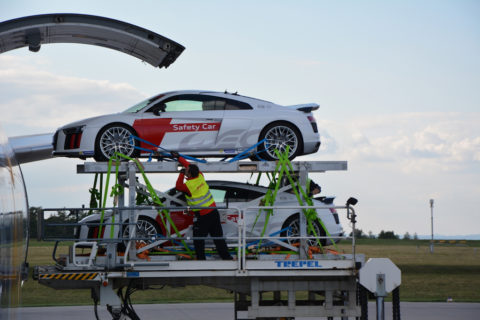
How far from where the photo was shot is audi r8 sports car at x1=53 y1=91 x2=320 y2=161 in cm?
1250

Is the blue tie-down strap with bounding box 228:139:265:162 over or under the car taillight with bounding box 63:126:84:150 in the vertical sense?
under

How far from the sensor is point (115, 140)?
1266 centimetres

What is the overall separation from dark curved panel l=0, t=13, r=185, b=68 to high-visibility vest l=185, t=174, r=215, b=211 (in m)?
2.20

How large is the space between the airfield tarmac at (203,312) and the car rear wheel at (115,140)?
25.5ft

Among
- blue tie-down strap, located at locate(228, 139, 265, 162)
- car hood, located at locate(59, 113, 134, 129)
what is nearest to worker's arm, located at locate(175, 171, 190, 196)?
blue tie-down strap, located at locate(228, 139, 265, 162)

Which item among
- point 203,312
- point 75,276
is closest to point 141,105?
point 75,276

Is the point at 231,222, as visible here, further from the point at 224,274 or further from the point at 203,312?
the point at 203,312

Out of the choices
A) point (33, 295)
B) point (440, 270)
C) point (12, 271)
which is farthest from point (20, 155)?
point (440, 270)

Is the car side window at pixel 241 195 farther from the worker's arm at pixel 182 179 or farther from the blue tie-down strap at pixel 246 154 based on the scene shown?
the worker's arm at pixel 182 179

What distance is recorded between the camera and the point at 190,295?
29250mm

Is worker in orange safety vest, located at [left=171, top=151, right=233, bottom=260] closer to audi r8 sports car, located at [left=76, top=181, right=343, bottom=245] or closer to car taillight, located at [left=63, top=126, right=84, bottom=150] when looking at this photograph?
audi r8 sports car, located at [left=76, top=181, right=343, bottom=245]

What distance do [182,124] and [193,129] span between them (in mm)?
202

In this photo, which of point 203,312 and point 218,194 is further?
point 203,312

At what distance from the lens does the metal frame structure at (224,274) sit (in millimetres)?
10594
